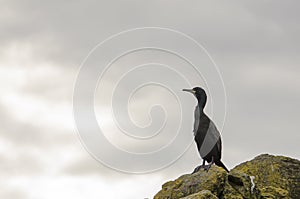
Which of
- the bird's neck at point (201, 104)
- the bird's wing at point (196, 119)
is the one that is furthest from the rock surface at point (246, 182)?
the bird's neck at point (201, 104)

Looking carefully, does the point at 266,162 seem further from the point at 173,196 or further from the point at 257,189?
the point at 173,196

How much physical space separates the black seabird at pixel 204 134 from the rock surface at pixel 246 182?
1.27m

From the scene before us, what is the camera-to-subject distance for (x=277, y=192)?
23.8 meters

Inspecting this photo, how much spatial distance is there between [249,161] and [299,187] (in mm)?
2194

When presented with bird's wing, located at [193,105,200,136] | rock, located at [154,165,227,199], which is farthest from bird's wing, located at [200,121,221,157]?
rock, located at [154,165,227,199]

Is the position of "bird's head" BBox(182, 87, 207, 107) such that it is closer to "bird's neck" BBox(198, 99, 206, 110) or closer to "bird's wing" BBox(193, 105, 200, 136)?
"bird's neck" BBox(198, 99, 206, 110)

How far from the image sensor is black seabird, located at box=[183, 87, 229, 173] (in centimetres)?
2519

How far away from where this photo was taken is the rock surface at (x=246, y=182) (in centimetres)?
2169

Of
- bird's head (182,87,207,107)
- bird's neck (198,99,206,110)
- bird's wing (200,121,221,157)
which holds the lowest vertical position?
bird's wing (200,121,221,157)

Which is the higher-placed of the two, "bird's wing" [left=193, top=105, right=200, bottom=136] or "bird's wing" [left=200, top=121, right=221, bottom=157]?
"bird's wing" [left=193, top=105, right=200, bottom=136]

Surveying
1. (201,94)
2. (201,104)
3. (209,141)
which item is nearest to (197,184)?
(209,141)

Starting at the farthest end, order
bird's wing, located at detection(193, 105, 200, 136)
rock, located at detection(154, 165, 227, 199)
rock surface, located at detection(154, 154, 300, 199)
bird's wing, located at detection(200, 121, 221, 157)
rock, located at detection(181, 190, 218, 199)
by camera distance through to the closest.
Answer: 1. bird's wing, located at detection(193, 105, 200, 136)
2. bird's wing, located at detection(200, 121, 221, 157)
3. rock surface, located at detection(154, 154, 300, 199)
4. rock, located at detection(154, 165, 227, 199)
5. rock, located at detection(181, 190, 218, 199)

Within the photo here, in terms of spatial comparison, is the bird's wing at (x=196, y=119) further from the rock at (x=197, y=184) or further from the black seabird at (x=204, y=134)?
the rock at (x=197, y=184)

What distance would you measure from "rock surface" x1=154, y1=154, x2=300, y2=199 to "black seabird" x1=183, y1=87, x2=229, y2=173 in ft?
4.16
